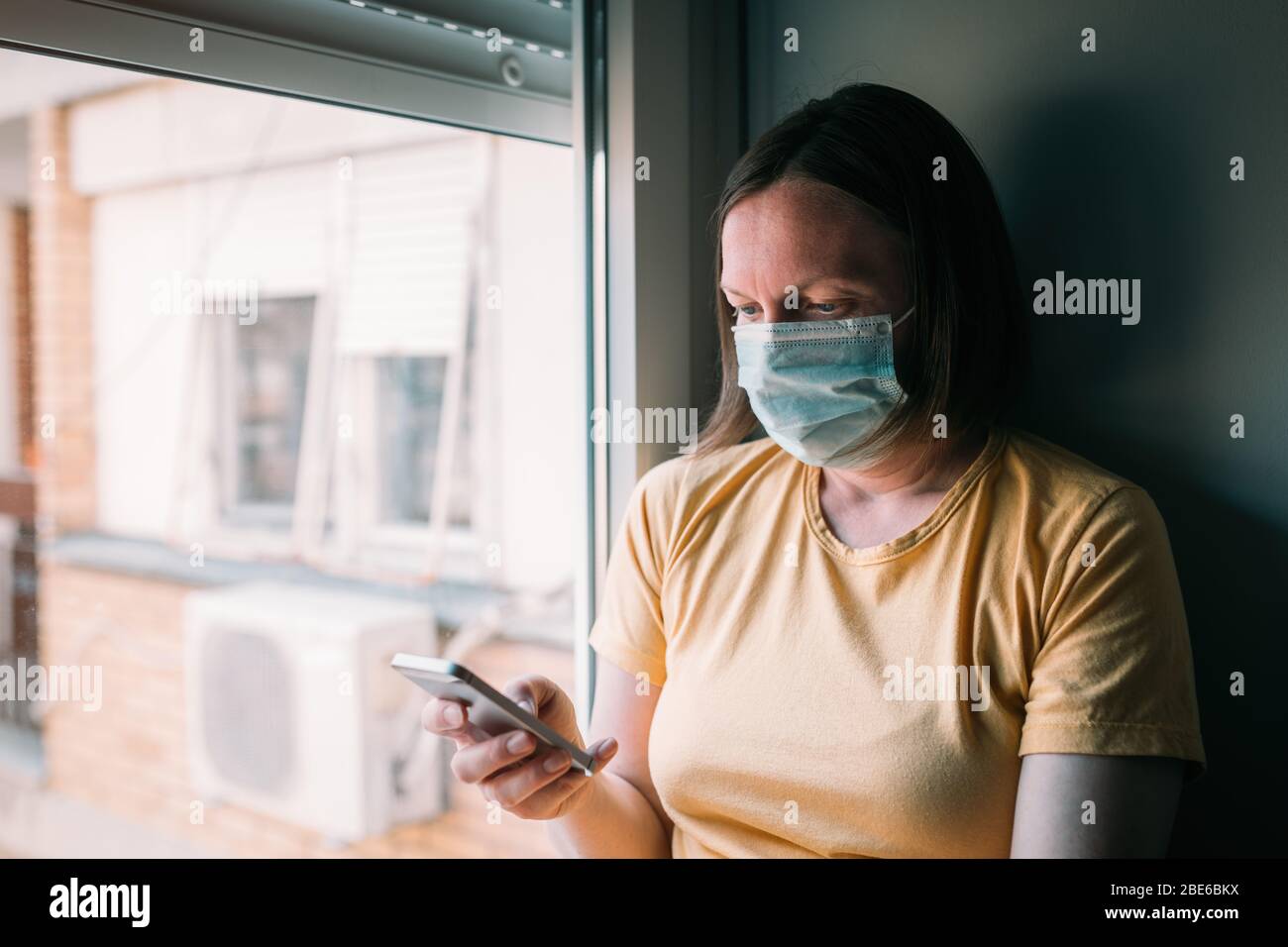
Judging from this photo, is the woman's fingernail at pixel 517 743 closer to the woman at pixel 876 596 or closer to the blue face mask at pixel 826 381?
the woman at pixel 876 596

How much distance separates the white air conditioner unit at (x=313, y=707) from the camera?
2.02 m

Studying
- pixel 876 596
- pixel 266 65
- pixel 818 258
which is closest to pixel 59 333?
pixel 266 65

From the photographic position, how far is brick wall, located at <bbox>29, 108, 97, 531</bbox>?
134 centimetres

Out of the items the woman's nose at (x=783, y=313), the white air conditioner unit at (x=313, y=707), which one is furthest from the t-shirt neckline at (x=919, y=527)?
the white air conditioner unit at (x=313, y=707)

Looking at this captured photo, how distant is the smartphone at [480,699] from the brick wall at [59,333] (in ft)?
2.42

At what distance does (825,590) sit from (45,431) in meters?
1.06

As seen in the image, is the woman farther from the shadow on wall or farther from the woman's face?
the shadow on wall

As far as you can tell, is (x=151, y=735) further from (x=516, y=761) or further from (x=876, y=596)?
(x=876, y=596)

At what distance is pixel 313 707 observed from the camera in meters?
2.12

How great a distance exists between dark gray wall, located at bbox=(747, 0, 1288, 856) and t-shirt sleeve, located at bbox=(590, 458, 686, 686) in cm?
47

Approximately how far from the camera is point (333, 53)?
1195 millimetres

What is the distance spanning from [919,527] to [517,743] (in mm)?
480
